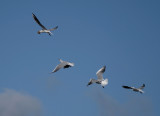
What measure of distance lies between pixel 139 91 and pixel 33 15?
14335 millimetres

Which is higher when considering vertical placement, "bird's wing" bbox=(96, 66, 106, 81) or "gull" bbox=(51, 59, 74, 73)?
"bird's wing" bbox=(96, 66, 106, 81)

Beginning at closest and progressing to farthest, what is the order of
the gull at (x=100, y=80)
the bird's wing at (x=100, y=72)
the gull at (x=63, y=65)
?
the gull at (x=63, y=65)
the gull at (x=100, y=80)
the bird's wing at (x=100, y=72)

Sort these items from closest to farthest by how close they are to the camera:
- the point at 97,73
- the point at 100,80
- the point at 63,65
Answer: the point at 63,65 < the point at 100,80 < the point at 97,73

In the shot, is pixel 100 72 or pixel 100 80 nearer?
pixel 100 80

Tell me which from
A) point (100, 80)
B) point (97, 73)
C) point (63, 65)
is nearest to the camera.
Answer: point (63, 65)

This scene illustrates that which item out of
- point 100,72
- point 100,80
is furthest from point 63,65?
point 100,72

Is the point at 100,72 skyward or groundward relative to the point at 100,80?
skyward

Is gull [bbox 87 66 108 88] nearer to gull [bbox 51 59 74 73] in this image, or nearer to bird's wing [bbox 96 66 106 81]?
bird's wing [bbox 96 66 106 81]

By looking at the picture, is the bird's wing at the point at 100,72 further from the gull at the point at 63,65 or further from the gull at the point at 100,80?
the gull at the point at 63,65

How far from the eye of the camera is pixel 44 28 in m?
54.0

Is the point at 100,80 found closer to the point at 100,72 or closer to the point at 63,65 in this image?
the point at 100,72

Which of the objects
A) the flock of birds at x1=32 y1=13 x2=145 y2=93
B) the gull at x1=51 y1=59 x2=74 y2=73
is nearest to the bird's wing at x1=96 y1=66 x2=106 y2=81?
the flock of birds at x1=32 y1=13 x2=145 y2=93

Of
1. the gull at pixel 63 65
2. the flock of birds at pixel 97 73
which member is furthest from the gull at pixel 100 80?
the gull at pixel 63 65

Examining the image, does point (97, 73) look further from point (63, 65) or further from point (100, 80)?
point (63, 65)
